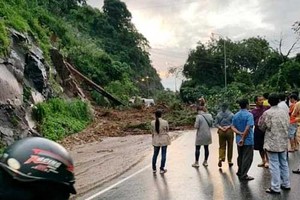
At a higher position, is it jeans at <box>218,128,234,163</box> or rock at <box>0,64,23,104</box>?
rock at <box>0,64,23,104</box>

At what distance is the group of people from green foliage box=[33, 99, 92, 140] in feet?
31.1

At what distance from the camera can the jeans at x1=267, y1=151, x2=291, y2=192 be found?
29.3 ft

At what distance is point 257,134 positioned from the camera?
12.0 meters

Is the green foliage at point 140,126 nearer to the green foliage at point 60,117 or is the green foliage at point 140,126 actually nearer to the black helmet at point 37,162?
the green foliage at point 60,117

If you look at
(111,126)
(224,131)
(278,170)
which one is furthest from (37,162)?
(111,126)

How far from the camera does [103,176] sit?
12250mm

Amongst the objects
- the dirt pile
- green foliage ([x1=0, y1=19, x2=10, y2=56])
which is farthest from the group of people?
green foliage ([x1=0, y1=19, x2=10, y2=56])

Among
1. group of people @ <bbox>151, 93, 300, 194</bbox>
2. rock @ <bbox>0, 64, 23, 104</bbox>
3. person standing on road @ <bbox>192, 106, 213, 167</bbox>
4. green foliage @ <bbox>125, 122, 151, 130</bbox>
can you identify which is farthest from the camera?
green foliage @ <bbox>125, 122, 151, 130</bbox>

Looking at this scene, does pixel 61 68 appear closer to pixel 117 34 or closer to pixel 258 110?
pixel 258 110

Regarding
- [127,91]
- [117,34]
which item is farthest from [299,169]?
[117,34]

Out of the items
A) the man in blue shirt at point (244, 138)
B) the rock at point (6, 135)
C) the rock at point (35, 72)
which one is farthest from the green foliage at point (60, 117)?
the man in blue shirt at point (244, 138)

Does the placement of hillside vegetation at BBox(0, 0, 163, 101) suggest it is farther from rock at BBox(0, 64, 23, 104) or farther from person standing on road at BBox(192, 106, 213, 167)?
person standing on road at BBox(192, 106, 213, 167)

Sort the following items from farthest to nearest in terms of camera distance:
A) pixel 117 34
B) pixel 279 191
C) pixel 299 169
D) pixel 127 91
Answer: pixel 117 34 < pixel 127 91 < pixel 299 169 < pixel 279 191

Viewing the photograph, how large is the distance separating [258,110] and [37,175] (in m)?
10.2
